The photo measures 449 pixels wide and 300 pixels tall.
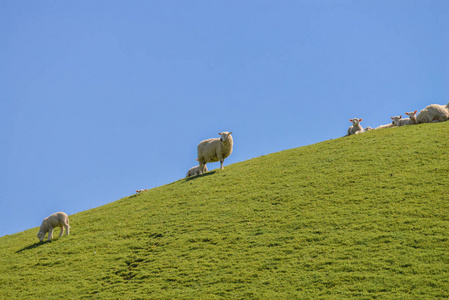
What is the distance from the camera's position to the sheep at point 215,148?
28922 millimetres

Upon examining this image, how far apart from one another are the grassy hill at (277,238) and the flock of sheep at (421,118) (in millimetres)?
1630

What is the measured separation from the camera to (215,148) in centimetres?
2941

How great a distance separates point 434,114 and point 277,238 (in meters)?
17.7

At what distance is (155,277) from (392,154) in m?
15.3

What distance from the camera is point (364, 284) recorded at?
44.7 ft

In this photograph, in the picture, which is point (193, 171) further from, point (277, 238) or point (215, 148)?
point (277, 238)

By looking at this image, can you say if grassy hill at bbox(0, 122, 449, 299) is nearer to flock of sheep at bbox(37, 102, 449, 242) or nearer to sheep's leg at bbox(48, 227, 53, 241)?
sheep's leg at bbox(48, 227, 53, 241)

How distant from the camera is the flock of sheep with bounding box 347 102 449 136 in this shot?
2902cm

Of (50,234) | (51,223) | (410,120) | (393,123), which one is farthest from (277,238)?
(393,123)

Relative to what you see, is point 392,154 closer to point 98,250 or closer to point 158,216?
point 158,216

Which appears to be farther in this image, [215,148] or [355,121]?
[355,121]

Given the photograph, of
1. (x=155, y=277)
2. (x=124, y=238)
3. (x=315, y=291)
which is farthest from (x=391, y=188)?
(x=124, y=238)

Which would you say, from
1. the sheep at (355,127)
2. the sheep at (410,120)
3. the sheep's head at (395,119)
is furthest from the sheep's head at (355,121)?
the sheep at (410,120)

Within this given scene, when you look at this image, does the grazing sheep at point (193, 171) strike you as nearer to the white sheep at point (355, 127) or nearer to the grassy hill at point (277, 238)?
the grassy hill at point (277, 238)
